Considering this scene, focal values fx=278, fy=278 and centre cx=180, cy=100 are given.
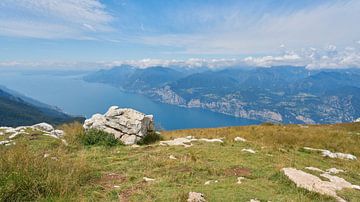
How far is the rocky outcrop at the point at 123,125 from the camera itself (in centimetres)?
2008

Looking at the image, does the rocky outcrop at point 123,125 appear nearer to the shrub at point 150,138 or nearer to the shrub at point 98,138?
the shrub at point 150,138

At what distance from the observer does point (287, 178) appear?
10375 mm

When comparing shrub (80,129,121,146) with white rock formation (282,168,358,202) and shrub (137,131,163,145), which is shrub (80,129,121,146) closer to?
shrub (137,131,163,145)

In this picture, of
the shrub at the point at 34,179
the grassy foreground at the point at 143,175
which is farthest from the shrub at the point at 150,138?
the shrub at the point at 34,179

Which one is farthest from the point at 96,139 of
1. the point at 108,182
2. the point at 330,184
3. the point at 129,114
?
the point at 330,184

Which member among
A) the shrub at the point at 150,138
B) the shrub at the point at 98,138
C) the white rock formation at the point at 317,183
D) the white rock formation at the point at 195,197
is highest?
the white rock formation at the point at 195,197

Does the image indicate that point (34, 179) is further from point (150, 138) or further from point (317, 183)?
point (150, 138)

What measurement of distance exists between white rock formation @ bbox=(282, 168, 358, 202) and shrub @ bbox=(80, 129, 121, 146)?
1117 cm

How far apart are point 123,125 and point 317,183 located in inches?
555

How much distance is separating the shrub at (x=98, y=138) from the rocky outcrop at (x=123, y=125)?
33.0 inches

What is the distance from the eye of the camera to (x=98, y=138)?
18.5 meters

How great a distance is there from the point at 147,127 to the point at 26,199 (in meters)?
15.2

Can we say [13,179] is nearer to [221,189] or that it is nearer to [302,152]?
[221,189]

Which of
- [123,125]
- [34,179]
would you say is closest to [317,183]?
[34,179]
